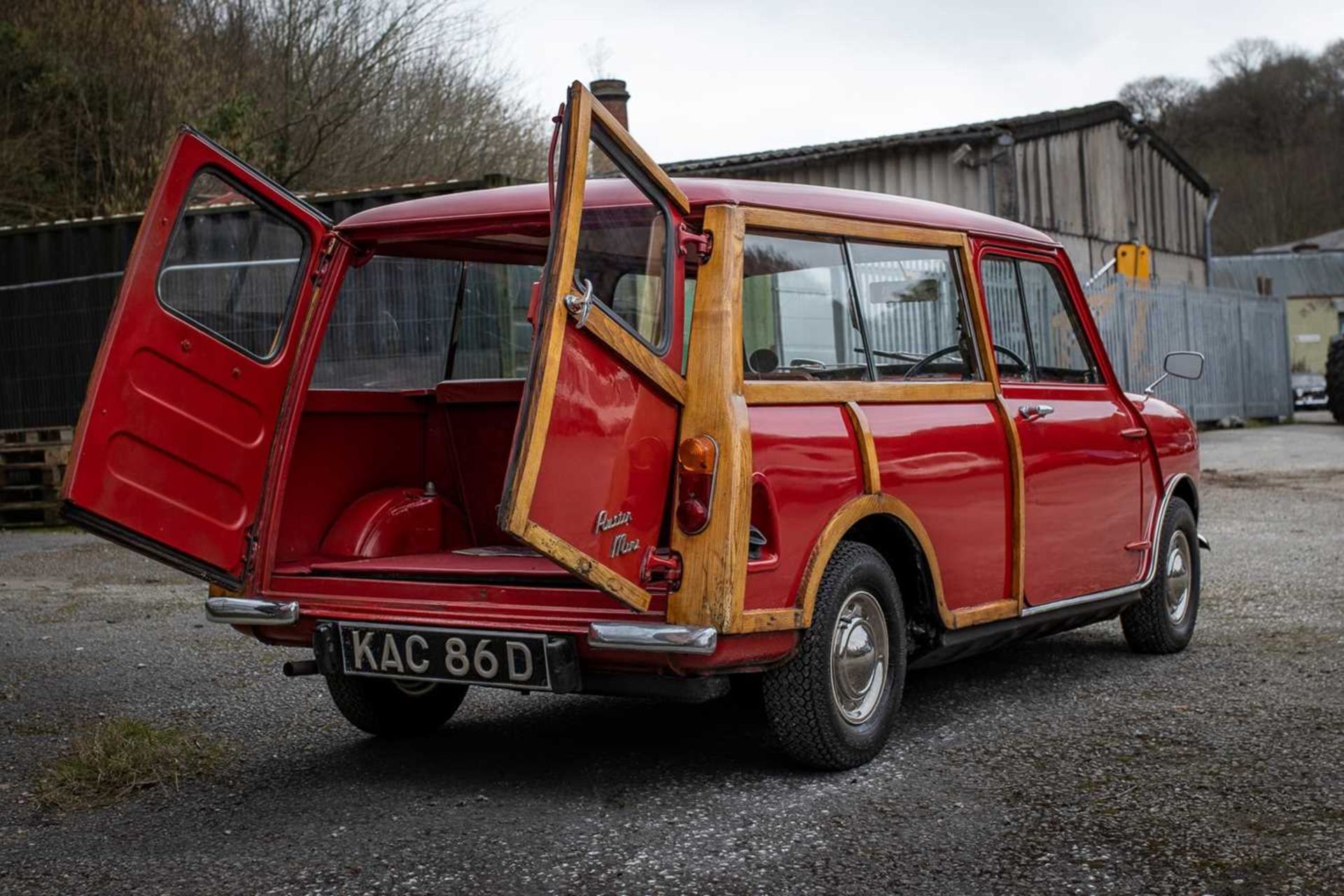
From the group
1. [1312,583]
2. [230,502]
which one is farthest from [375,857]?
[1312,583]

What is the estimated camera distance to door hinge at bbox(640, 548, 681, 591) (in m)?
4.32

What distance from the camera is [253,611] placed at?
4.87 metres

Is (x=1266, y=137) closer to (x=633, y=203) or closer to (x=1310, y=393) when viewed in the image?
(x=1310, y=393)

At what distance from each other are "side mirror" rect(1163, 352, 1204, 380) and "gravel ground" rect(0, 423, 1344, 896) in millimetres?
1284

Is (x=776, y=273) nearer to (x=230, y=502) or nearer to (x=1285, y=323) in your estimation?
(x=230, y=502)

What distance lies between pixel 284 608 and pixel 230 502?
1.36ft

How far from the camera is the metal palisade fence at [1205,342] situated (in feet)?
70.3

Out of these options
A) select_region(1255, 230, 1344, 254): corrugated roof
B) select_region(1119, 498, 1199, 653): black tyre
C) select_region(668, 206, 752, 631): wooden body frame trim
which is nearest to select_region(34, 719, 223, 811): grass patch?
select_region(668, 206, 752, 631): wooden body frame trim

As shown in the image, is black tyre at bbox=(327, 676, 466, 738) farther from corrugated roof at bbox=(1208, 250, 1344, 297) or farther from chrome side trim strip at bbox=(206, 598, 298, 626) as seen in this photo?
corrugated roof at bbox=(1208, 250, 1344, 297)

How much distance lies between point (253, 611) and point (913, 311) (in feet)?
8.24

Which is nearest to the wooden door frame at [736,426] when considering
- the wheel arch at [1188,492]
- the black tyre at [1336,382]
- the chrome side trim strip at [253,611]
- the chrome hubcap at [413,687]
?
the chrome side trim strip at [253,611]

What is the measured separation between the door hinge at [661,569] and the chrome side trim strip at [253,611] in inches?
48.7

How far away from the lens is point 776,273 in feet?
16.1

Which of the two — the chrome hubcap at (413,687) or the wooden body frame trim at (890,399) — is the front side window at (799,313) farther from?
the chrome hubcap at (413,687)
